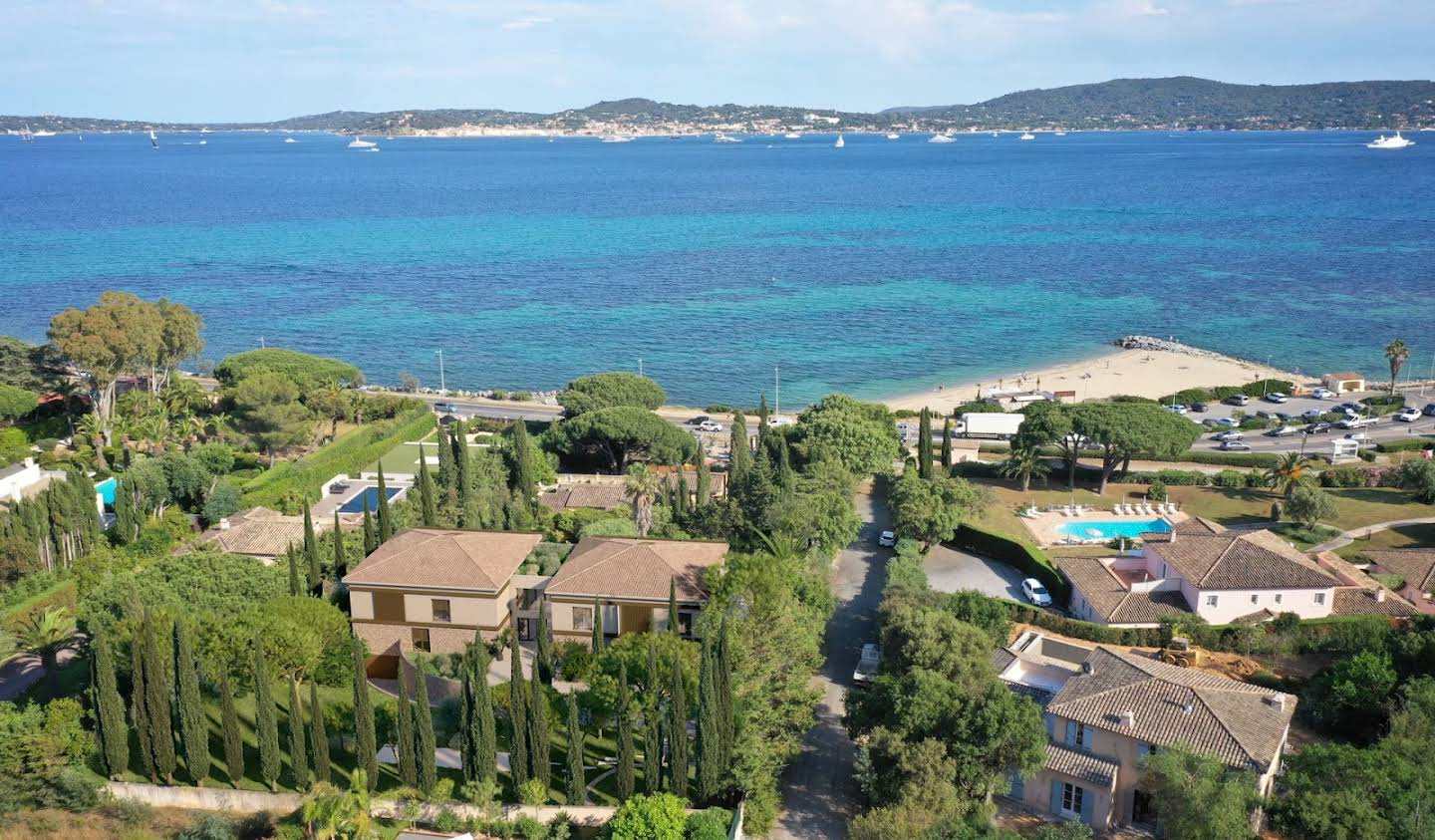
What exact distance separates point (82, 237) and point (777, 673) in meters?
157

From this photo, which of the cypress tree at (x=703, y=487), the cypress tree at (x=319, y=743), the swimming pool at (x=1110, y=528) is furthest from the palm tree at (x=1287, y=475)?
the cypress tree at (x=319, y=743)

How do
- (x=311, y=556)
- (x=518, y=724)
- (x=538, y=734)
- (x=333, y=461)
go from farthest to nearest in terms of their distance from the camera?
(x=333, y=461) → (x=311, y=556) → (x=538, y=734) → (x=518, y=724)

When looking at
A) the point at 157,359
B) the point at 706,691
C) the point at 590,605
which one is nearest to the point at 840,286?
the point at 157,359

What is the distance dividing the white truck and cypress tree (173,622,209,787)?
164ft

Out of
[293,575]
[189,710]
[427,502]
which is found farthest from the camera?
[427,502]

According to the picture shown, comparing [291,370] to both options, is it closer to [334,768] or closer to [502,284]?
[334,768]

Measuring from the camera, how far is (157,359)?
209 ft

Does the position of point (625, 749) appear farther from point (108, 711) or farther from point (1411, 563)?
point (1411, 563)

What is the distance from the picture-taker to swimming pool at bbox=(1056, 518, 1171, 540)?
5072 centimetres

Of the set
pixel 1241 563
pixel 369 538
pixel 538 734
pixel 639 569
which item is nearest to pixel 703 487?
pixel 639 569

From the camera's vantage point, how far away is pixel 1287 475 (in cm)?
5434

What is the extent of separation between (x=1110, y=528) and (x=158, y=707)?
39995 mm

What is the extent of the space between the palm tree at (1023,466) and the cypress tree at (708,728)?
32.4 metres

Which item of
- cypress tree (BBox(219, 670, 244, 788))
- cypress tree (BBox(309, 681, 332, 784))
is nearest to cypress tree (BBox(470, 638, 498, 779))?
cypress tree (BBox(309, 681, 332, 784))
